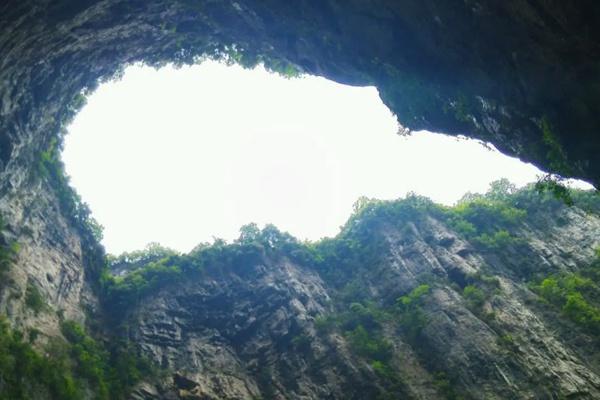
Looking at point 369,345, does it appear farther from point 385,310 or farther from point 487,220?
point 487,220

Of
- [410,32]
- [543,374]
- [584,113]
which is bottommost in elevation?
[543,374]

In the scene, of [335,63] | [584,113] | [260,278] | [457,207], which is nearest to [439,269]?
[457,207]

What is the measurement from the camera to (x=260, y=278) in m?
32.5

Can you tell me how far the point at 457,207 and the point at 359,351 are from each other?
19.0 metres

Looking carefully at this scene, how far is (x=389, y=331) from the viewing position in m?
27.9

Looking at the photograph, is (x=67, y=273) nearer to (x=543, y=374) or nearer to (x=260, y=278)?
(x=260, y=278)

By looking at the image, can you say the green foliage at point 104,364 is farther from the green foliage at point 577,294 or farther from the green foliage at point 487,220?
the green foliage at point 487,220

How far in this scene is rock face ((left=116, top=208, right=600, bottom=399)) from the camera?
74.3 feet

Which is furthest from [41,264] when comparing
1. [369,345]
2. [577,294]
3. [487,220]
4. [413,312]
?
[487,220]

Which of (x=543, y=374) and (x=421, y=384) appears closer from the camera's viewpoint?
(x=543, y=374)

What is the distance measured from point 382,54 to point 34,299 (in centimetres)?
1833

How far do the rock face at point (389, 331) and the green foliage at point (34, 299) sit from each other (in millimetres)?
6231

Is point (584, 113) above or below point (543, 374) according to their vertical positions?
above

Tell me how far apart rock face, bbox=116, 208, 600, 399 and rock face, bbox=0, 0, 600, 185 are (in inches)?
519
